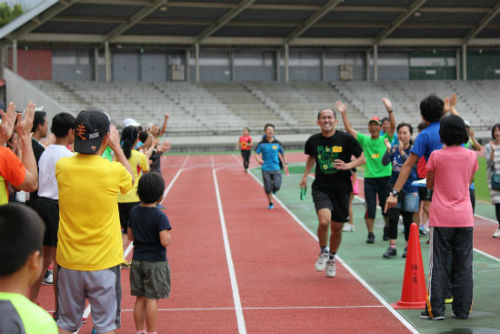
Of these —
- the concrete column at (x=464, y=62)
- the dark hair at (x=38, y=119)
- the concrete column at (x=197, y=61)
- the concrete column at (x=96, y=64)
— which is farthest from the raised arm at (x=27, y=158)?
the concrete column at (x=464, y=62)

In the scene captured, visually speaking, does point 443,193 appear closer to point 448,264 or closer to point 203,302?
point 448,264

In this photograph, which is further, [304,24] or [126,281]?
[304,24]

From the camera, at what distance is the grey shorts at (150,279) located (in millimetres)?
6035

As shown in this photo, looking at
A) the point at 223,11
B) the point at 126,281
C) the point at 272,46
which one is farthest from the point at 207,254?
the point at 272,46

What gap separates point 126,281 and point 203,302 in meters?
1.66

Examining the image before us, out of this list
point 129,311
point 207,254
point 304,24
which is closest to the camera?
point 129,311

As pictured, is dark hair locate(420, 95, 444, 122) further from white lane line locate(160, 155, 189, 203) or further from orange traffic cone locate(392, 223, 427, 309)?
white lane line locate(160, 155, 189, 203)

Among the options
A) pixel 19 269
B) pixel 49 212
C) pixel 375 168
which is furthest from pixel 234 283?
pixel 19 269

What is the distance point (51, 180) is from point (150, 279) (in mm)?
1827

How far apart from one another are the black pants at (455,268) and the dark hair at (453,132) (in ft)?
2.90

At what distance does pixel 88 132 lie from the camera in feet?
17.0

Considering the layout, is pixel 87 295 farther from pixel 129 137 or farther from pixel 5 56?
pixel 5 56

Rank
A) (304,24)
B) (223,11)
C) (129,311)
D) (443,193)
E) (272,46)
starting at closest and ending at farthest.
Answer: (443,193)
(129,311)
(223,11)
(304,24)
(272,46)

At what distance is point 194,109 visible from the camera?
53.6 meters
